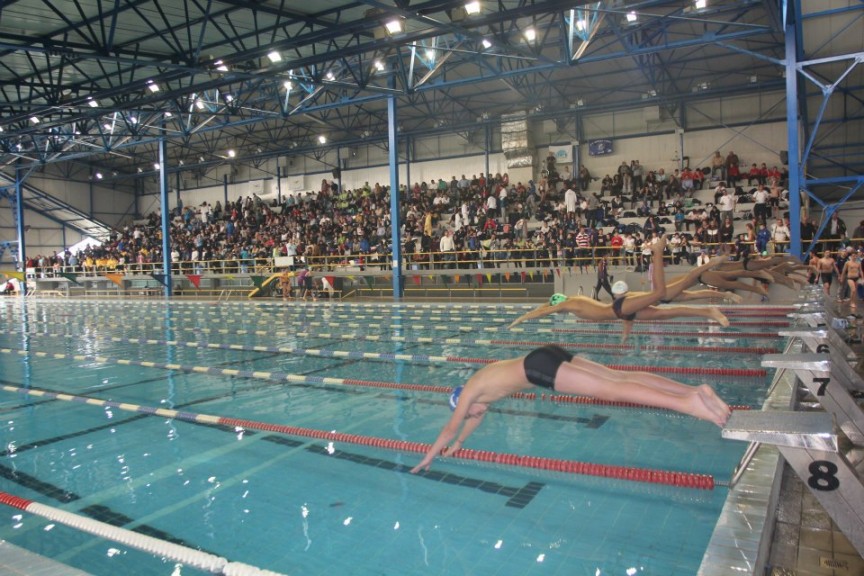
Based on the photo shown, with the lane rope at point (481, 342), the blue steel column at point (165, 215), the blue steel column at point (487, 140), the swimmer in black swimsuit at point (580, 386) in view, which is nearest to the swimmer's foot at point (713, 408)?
the swimmer in black swimsuit at point (580, 386)

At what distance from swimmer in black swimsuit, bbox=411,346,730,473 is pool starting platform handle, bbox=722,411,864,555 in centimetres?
15

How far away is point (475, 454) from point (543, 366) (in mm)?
1915

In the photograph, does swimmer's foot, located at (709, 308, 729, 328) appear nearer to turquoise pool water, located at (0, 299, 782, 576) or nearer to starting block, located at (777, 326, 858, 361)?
starting block, located at (777, 326, 858, 361)

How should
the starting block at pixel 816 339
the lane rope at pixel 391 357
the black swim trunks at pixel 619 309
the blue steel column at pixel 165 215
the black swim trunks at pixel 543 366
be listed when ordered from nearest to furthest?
1. the black swim trunks at pixel 543 366
2. the starting block at pixel 816 339
3. the black swim trunks at pixel 619 309
4. the lane rope at pixel 391 357
5. the blue steel column at pixel 165 215

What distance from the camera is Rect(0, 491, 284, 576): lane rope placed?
9.29 feet

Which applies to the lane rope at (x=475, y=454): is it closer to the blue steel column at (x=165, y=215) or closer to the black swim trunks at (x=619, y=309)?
the black swim trunks at (x=619, y=309)

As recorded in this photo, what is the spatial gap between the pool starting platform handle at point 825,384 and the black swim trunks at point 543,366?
1.34 metres

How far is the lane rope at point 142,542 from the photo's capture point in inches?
111

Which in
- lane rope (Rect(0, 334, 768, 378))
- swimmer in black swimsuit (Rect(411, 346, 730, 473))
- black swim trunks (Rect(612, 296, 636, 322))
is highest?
black swim trunks (Rect(612, 296, 636, 322))

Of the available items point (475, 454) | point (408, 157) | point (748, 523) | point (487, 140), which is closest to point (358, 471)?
point (475, 454)

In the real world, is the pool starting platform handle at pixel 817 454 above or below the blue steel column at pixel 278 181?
below

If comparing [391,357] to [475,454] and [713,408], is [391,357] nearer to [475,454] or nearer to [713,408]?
[475,454]

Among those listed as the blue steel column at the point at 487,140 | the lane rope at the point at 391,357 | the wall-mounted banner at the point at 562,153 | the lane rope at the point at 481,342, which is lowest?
the lane rope at the point at 391,357

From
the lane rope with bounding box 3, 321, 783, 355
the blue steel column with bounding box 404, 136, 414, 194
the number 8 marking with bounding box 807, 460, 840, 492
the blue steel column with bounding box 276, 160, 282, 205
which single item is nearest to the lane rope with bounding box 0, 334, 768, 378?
the lane rope with bounding box 3, 321, 783, 355
